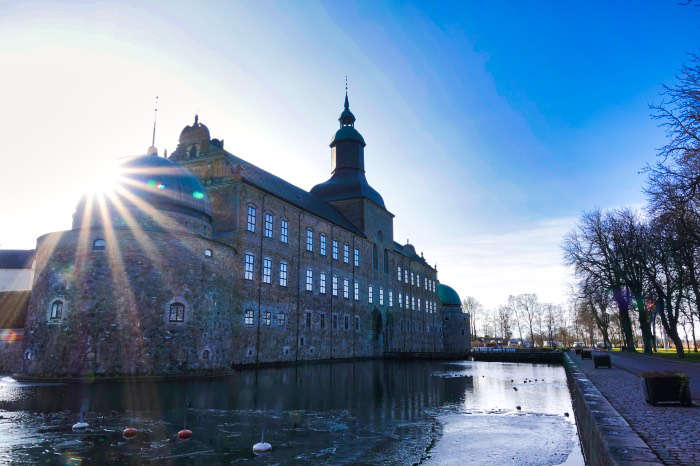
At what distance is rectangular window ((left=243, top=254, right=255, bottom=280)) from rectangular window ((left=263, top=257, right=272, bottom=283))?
1.34m

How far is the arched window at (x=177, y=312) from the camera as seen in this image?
22.6 m

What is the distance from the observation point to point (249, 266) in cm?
3186

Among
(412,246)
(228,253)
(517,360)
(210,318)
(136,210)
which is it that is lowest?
(517,360)

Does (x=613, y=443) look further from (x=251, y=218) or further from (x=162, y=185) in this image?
(x=251, y=218)

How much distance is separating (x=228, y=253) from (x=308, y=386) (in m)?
10.5

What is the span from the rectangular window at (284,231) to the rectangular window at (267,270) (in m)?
2.45

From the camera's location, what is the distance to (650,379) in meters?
10.7

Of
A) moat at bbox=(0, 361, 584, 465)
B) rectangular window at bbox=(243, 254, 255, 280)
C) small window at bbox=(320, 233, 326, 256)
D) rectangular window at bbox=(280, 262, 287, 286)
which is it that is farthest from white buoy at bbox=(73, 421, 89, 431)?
small window at bbox=(320, 233, 326, 256)

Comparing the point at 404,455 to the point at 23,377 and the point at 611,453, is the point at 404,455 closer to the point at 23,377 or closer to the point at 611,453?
the point at 611,453

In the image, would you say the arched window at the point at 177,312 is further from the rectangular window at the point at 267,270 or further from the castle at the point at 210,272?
the rectangular window at the point at 267,270

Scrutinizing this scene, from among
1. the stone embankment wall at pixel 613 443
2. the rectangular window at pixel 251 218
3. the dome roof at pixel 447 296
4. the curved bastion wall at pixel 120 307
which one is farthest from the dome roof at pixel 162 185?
the dome roof at pixel 447 296

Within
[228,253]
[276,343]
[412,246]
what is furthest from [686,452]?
[412,246]

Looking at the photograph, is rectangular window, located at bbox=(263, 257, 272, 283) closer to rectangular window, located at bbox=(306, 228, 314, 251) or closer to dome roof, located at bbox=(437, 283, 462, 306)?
rectangular window, located at bbox=(306, 228, 314, 251)

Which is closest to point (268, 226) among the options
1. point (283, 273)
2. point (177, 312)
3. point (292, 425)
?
point (283, 273)
